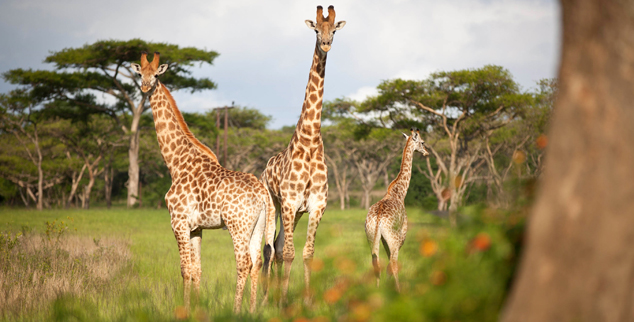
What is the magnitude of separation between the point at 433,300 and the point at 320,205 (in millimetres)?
3975

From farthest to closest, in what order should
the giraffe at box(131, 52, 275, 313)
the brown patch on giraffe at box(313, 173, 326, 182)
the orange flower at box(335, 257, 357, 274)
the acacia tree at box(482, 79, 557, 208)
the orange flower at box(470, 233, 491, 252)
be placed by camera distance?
1. the acacia tree at box(482, 79, 557, 208)
2. the brown patch on giraffe at box(313, 173, 326, 182)
3. the giraffe at box(131, 52, 275, 313)
4. the orange flower at box(335, 257, 357, 274)
5. the orange flower at box(470, 233, 491, 252)

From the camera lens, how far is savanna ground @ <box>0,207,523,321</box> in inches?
88.5

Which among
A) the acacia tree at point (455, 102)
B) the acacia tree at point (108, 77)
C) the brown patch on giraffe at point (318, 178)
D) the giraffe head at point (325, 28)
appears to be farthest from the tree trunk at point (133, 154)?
the giraffe head at point (325, 28)

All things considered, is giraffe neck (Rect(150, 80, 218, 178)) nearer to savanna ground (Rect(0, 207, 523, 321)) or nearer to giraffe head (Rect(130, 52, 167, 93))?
giraffe head (Rect(130, 52, 167, 93))

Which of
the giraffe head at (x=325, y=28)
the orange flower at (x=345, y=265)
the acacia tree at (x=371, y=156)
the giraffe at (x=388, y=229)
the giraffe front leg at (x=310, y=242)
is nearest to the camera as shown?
the orange flower at (x=345, y=265)

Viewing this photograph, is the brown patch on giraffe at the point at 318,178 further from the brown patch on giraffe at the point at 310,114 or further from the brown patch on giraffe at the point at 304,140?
the brown patch on giraffe at the point at 310,114

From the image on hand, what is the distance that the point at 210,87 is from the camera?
103 ft

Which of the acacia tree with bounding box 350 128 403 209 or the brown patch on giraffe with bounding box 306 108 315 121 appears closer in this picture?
the brown patch on giraffe with bounding box 306 108 315 121

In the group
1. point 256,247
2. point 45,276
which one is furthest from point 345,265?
point 45,276

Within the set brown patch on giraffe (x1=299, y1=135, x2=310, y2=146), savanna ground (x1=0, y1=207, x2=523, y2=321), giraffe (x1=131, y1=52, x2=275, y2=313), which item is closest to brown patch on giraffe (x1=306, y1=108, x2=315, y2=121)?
brown patch on giraffe (x1=299, y1=135, x2=310, y2=146)

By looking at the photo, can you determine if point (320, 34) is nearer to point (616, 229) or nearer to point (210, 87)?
point (616, 229)

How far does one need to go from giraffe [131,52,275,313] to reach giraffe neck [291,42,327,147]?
950 millimetres

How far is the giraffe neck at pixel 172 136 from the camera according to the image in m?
6.32

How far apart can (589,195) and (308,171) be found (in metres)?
4.36
